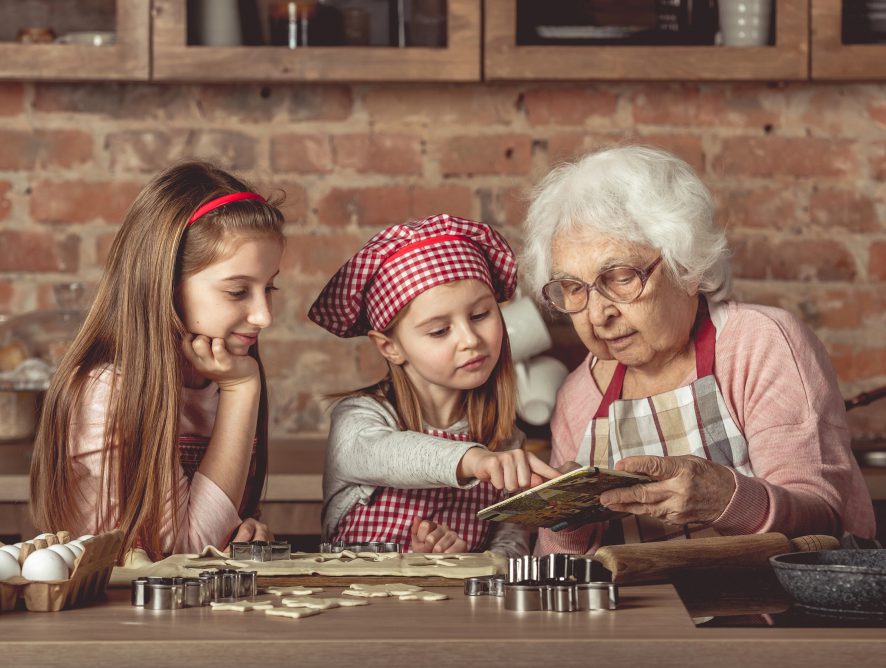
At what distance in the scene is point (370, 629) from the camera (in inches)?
47.1

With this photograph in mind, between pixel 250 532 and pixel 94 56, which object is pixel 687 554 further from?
pixel 94 56

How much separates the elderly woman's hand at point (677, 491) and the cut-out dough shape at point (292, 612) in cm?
58

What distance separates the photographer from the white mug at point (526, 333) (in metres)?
2.70

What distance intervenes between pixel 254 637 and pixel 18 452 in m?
1.69

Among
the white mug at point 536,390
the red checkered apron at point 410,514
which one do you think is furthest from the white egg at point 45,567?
the white mug at point 536,390

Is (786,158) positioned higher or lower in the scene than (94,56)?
lower

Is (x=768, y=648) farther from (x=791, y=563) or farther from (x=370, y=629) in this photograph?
(x=370, y=629)

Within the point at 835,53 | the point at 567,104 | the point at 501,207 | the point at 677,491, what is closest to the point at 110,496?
the point at 677,491

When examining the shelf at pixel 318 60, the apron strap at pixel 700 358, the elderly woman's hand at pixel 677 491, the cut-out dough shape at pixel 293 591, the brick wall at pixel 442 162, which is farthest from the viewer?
the brick wall at pixel 442 162

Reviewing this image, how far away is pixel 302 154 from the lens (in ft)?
10.0

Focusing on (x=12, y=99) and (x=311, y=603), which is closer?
(x=311, y=603)

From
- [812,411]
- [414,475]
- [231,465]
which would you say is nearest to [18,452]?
[231,465]

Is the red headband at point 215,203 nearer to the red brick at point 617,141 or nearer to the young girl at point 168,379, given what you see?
the young girl at point 168,379

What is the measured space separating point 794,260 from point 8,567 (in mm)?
2251
